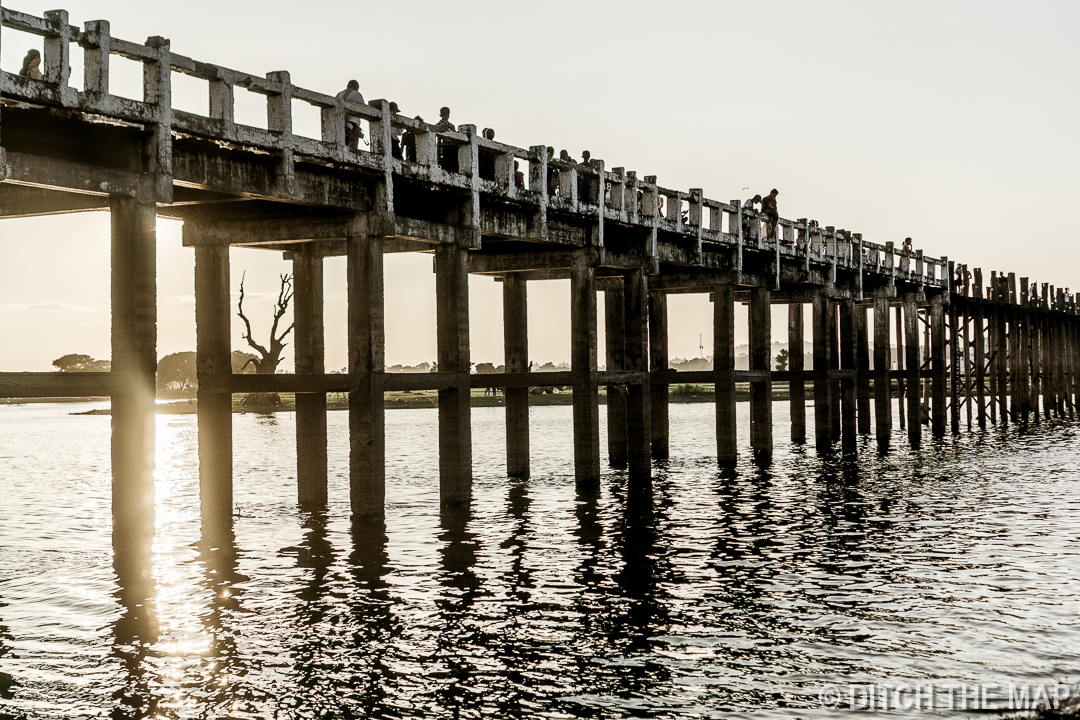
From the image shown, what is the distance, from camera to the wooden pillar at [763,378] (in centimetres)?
3117

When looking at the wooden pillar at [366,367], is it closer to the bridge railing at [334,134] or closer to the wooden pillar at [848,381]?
the bridge railing at [334,134]

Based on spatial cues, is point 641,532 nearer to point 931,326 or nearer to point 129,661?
point 129,661

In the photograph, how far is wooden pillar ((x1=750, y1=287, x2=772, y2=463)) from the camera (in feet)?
102

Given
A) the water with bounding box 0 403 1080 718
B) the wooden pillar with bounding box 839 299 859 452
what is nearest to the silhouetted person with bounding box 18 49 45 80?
the water with bounding box 0 403 1080 718

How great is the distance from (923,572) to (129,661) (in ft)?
33.7

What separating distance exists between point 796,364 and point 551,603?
77.7 feet

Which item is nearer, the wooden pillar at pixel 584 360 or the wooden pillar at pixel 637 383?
the wooden pillar at pixel 584 360

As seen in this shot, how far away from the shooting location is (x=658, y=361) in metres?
30.5

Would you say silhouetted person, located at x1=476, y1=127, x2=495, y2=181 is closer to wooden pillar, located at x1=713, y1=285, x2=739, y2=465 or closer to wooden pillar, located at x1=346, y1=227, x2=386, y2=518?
wooden pillar, located at x1=346, y1=227, x2=386, y2=518

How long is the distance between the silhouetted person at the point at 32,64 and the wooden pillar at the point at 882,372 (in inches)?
1147

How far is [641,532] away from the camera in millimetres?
19312

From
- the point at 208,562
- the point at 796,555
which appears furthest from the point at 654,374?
the point at 208,562

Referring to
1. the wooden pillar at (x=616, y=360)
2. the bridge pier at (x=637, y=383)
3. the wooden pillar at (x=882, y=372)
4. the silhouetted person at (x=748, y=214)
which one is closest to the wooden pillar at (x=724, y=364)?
the silhouetted person at (x=748, y=214)

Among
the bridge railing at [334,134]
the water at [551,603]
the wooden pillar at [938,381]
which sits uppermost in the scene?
the bridge railing at [334,134]
